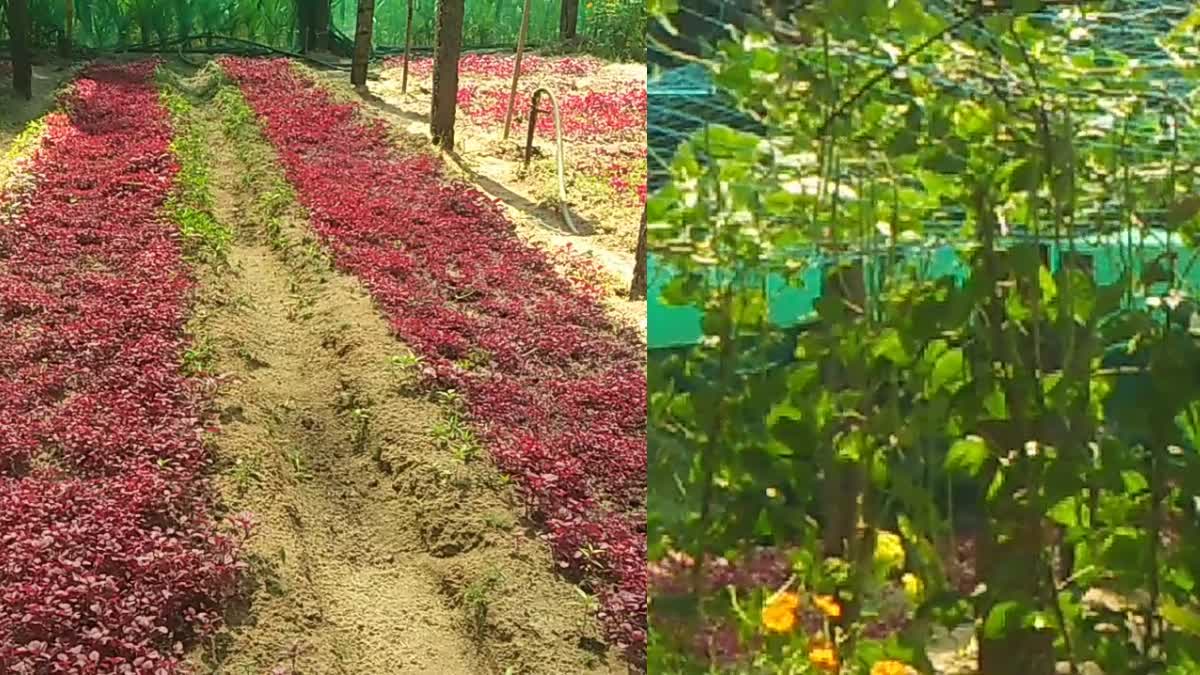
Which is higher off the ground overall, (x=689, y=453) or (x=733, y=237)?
(x=733, y=237)

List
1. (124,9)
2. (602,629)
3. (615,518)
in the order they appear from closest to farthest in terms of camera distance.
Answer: (602,629)
(615,518)
(124,9)

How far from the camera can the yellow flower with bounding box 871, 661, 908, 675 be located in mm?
1364

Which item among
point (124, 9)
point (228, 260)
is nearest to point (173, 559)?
point (228, 260)

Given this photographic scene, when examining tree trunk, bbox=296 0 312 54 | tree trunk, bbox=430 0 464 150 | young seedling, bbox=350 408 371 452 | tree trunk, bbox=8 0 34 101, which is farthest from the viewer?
tree trunk, bbox=296 0 312 54

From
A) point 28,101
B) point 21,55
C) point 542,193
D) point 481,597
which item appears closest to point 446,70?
point 542,193

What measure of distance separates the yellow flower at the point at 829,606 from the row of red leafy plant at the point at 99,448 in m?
2.85

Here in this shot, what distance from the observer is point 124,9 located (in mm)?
18609

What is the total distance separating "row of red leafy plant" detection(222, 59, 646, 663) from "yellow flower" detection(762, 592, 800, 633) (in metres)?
2.82

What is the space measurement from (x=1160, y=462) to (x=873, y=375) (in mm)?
294

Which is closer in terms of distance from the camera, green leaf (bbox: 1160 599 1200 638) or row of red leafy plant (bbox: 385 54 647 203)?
green leaf (bbox: 1160 599 1200 638)

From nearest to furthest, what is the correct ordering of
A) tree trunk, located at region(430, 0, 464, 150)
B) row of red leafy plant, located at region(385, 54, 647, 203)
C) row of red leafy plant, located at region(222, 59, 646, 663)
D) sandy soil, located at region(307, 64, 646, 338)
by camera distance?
row of red leafy plant, located at region(222, 59, 646, 663)
sandy soil, located at region(307, 64, 646, 338)
tree trunk, located at region(430, 0, 464, 150)
row of red leafy plant, located at region(385, 54, 647, 203)

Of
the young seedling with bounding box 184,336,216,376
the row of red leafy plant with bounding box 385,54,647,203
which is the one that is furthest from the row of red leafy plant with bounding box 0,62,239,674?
the row of red leafy plant with bounding box 385,54,647,203

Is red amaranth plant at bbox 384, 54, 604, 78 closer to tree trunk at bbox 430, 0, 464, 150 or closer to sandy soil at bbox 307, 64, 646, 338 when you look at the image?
sandy soil at bbox 307, 64, 646, 338

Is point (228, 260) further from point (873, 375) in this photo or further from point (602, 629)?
point (873, 375)
